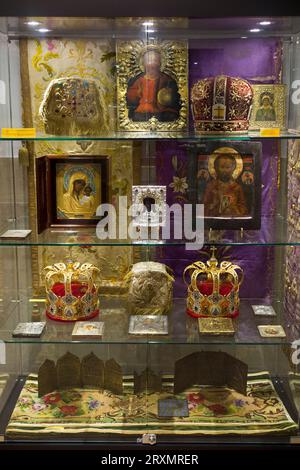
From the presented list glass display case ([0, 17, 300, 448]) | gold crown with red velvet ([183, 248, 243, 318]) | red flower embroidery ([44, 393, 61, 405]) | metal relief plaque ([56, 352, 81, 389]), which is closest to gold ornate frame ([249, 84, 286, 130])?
glass display case ([0, 17, 300, 448])

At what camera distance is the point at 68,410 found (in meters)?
2.39

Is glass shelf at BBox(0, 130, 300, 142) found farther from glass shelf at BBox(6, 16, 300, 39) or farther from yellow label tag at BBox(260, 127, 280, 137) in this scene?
glass shelf at BBox(6, 16, 300, 39)

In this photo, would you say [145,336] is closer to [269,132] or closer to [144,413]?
[144,413]

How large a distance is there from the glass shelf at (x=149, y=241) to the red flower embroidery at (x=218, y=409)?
0.73 meters

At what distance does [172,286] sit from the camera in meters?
2.43

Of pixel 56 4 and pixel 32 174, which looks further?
pixel 32 174

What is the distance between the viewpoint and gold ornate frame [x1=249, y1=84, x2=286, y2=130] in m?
2.22

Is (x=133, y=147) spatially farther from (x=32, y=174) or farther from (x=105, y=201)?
(x=32, y=174)

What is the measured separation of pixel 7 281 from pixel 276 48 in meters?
1.48

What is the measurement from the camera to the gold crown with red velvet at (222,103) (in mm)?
2102

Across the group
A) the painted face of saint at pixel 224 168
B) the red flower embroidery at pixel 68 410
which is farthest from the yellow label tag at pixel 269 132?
the red flower embroidery at pixel 68 410

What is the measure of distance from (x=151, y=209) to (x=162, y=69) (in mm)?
552

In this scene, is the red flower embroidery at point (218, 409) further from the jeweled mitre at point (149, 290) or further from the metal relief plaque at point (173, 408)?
the jeweled mitre at point (149, 290)

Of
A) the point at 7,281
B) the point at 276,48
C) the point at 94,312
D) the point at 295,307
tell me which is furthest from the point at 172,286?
the point at 276,48
